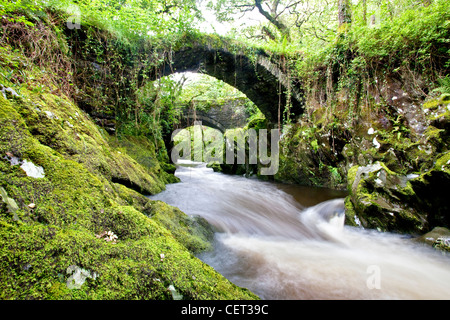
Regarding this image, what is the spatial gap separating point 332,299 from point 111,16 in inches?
237

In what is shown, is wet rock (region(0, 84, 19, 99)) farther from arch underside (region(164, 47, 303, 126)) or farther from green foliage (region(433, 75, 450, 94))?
green foliage (region(433, 75, 450, 94))

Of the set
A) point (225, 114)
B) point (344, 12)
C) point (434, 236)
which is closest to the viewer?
point (434, 236)

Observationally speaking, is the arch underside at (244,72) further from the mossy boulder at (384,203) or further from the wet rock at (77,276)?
the wet rock at (77,276)

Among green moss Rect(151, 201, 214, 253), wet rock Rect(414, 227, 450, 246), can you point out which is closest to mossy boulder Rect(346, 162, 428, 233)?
wet rock Rect(414, 227, 450, 246)

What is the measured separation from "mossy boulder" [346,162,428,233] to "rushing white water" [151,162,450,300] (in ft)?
0.64

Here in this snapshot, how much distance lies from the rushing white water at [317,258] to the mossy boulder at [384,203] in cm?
20

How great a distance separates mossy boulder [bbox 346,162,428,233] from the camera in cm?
314

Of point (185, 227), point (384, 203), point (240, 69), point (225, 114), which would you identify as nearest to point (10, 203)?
point (185, 227)

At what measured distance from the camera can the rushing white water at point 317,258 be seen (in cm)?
196

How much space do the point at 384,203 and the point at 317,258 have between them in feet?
5.51

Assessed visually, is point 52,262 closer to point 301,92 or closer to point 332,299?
point 332,299

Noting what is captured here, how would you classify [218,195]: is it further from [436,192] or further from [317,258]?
[436,192]

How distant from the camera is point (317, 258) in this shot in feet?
8.59
